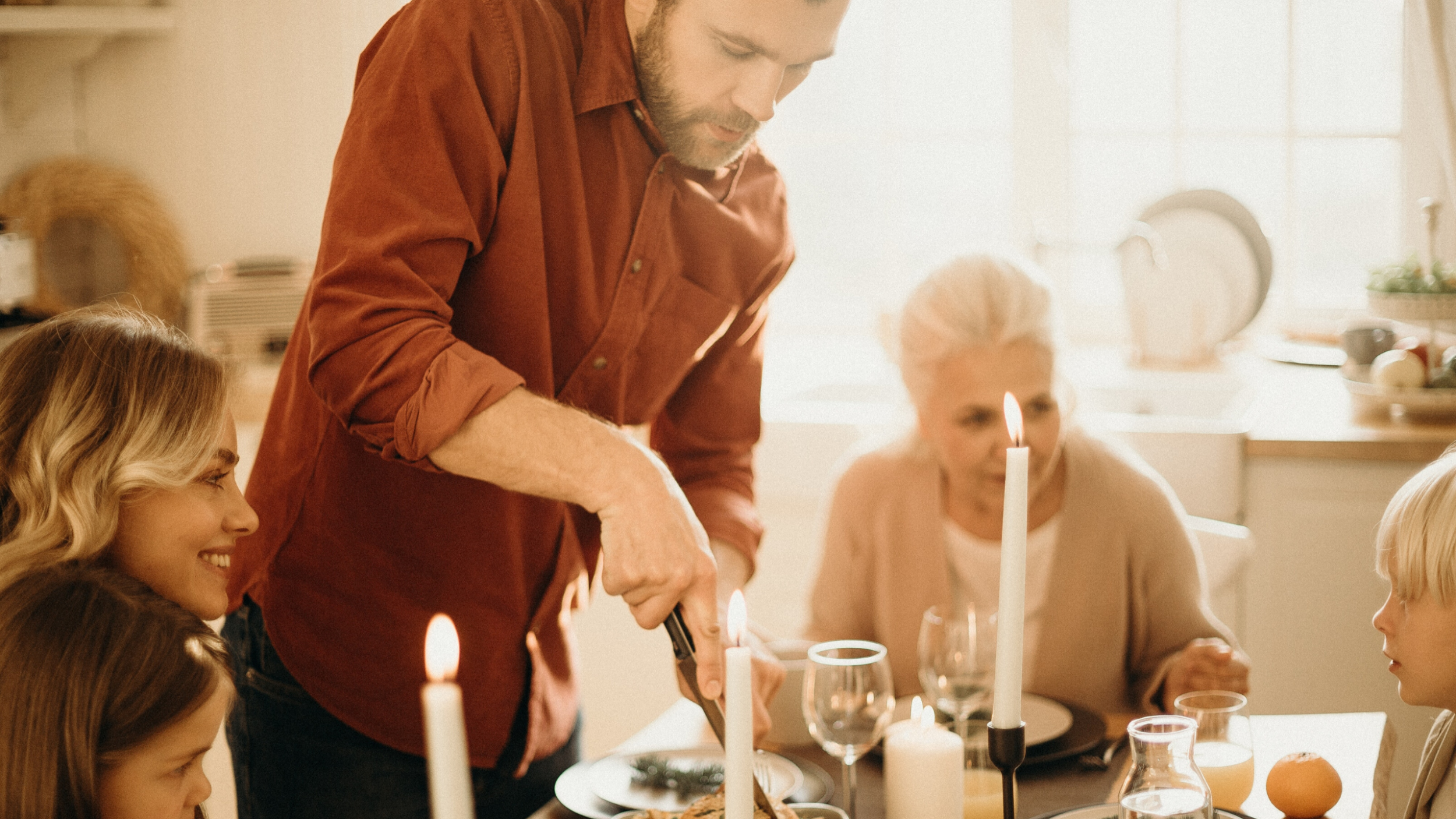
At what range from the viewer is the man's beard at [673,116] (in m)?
1.26

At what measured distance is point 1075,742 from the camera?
1.37m

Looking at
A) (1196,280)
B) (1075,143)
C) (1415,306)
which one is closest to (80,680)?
(1415,306)

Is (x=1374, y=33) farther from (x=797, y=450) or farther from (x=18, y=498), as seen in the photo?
(x=18, y=498)

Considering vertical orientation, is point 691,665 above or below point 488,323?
below

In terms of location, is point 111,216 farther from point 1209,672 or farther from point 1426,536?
point 1426,536

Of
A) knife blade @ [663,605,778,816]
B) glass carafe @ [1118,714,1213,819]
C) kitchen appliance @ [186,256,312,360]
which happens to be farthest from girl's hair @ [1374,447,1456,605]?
kitchen appliance @ [186,256,312,360]

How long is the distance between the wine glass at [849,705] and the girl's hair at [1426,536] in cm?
48

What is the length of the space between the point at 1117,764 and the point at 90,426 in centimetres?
97

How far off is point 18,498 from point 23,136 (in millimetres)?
2309

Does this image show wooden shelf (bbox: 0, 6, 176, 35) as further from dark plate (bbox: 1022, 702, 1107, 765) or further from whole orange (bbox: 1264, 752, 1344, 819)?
whole orange (bbox: 1264, 752, 1344, 819)

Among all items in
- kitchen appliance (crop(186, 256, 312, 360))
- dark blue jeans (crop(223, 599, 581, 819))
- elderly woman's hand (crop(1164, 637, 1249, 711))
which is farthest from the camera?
kitchen appliance (crop(186, 256, 312, 360))

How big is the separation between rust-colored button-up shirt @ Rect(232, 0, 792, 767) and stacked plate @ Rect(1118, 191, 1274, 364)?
5.04ft

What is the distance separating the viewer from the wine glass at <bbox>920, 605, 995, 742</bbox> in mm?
1367

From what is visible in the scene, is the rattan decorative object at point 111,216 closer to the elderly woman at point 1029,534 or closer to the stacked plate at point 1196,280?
the elderly woman at point 1029,534
